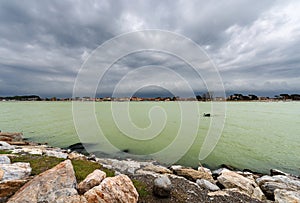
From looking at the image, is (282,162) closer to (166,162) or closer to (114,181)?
(166,162)

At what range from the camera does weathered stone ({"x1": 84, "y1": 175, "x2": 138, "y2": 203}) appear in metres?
4.54

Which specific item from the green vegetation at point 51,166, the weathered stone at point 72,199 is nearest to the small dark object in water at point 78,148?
the green vegetation at point 51,166

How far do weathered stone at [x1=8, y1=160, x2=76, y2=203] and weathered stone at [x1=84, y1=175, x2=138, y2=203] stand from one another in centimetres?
82

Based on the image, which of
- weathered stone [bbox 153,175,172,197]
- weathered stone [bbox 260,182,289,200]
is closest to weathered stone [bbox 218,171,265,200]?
weathered stone [bbox 260,182,289,200]

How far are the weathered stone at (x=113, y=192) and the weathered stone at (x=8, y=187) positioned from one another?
85.1 inches

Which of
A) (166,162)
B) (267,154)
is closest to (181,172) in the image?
(166,162)

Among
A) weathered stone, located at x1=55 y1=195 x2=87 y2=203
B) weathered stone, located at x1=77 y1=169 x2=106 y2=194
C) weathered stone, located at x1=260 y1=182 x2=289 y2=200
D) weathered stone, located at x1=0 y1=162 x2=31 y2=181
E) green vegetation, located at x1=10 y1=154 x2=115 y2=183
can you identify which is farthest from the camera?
weathered stone, located at x1=260 y1=182 x2=289 y2=200

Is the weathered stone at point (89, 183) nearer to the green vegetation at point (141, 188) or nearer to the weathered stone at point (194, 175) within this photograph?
the green vegetation at point (141, 188)

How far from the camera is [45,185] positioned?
15.2 ft

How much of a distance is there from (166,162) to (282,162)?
10.2 metres

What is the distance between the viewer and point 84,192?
193 inches

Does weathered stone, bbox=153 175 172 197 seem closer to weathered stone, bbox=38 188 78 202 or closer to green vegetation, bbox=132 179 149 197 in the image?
green vegetation, bbox=132 179 149 197

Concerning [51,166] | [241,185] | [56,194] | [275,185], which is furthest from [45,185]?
[275,185]

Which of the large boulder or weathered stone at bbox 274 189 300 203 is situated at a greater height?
A: weathered stone at bbox 274 189 300 203
